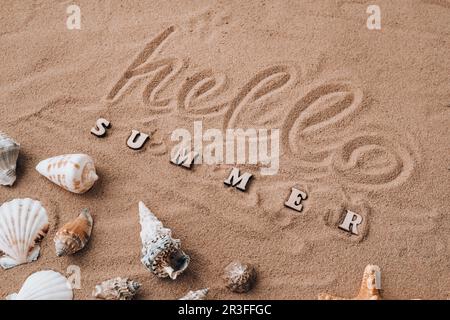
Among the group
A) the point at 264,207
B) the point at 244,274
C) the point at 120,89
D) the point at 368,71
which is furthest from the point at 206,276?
the point at 368,71

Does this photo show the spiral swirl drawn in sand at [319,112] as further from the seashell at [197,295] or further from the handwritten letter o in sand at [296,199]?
the seashell at [197,295]

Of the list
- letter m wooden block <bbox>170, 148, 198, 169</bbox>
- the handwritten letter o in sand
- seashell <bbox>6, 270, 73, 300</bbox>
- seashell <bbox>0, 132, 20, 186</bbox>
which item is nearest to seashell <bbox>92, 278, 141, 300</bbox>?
seashell <bbox>6, 270, 73, 300</bbox>

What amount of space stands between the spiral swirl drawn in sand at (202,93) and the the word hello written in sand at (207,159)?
11 cm

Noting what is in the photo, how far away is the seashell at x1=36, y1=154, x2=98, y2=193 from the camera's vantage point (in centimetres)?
297

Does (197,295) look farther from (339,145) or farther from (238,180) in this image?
(339,145)

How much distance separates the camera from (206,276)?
2.94 meters

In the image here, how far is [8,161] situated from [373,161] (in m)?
2.08

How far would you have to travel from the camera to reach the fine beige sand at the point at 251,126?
2949mm

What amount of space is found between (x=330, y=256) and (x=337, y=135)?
71cm

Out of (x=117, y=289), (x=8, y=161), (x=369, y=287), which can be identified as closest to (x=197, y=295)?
(x=117, y=289)

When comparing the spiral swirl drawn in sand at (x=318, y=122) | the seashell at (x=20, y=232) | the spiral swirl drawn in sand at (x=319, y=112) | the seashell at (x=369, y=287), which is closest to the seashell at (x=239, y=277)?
the seashell at (x=369, y=287)

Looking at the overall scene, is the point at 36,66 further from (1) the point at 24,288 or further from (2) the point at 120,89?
(1) the point at 24,288

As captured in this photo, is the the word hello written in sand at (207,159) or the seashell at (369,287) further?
the the word hello written in sand at (207,159)

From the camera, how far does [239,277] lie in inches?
112
